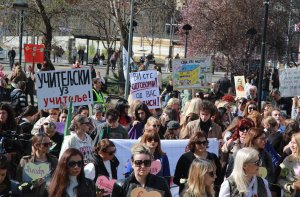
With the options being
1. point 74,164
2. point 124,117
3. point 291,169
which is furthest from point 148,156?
point 124,117

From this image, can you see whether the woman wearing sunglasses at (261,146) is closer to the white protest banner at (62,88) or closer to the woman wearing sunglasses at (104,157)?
the woman wearing sunglasses at (104,157)

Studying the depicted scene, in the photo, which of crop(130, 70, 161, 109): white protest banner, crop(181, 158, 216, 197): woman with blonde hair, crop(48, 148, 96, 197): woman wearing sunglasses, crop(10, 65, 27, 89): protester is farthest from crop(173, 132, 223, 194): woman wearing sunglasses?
crop(10, 65, 27, 89): protester

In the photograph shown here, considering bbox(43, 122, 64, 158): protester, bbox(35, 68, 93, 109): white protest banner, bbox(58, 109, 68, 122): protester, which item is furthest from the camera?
bbox(35, 68, 93, 109): white protest banner

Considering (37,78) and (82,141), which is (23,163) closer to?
(82,141)

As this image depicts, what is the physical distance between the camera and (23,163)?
7316mm

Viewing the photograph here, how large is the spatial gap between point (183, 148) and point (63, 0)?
22445 millimetres

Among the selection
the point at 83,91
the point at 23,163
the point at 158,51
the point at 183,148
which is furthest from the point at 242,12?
the point at 158,51

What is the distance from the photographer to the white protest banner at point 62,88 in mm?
11320

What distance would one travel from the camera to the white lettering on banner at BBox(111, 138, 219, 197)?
29.1 ft

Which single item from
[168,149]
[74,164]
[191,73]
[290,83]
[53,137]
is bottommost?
[168,149]

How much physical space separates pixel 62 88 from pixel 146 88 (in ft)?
11.4

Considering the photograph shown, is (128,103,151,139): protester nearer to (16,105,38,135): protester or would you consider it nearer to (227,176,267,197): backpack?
(16,105,38,135): protester

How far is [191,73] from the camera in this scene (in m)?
16.8

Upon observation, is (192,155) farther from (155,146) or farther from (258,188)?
(258,188)
